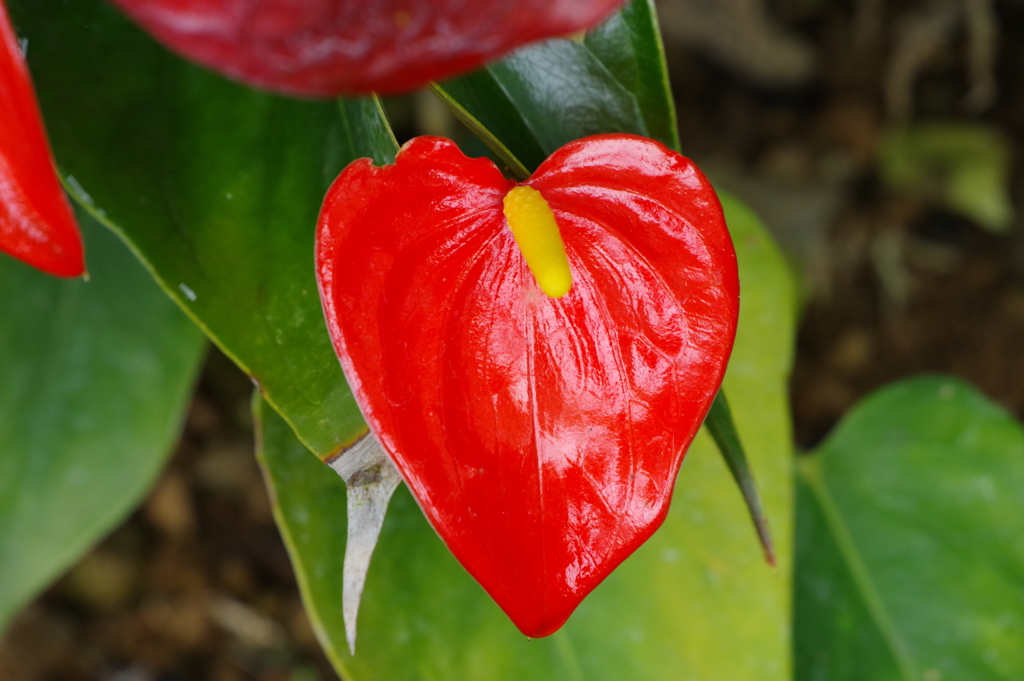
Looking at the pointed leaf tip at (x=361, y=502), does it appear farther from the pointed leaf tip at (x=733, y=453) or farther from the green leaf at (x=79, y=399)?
the green leaf at (x=79, y=399)

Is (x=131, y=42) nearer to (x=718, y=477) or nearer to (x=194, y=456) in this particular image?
(x=718, y=477)

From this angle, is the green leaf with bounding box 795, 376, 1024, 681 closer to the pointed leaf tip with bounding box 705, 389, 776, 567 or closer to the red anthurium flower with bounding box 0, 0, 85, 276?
the pointed leaf tip with bounding box 705, 389, 776, 567

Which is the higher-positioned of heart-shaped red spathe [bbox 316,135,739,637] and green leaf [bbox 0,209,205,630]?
heart-shaped red spathe [bbox 316,135,739,637]

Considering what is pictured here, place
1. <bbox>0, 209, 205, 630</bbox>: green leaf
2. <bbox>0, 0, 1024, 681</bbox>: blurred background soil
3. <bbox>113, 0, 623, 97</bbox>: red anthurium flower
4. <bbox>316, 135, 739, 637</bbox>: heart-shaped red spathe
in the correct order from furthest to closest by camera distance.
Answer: <bbox>0, 0, 1024, 681</bbox>: blurred background soil → <bbox>0, 209, 205, 630</bbox>: green leaf → <bbox>316, 135, 739, 637</bbox>: heart-shaped red spathe → <bbox>113, 0, 623, 97</bbox>: red anthurium flower

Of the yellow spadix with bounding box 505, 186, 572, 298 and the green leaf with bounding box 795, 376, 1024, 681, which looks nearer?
the yellow spadix with bounding box 505, 186, 572, 298

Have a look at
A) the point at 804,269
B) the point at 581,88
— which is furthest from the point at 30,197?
the point at 804,269

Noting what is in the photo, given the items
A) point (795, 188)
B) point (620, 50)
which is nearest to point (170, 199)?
point (620, 50)

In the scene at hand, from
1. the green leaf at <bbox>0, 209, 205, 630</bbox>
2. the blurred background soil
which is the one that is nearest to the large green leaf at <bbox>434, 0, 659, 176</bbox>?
the green leaf at <bbox>0, 209, 205, 630</bbox>
